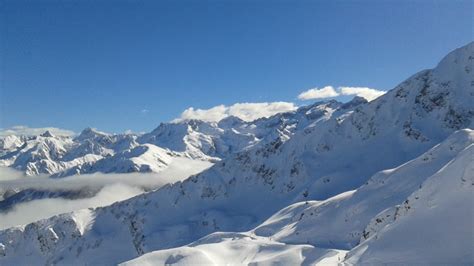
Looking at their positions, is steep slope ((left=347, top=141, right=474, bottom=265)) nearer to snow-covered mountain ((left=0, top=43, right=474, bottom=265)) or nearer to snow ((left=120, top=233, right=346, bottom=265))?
snow-covered mountain ((left=0, top=43, right=474, bottom=265))

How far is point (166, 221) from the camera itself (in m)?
146


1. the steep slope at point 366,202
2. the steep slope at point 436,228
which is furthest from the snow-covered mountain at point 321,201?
the steep slope at point 366,202

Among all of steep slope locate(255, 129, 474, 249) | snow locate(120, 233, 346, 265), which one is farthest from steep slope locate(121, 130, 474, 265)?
snow locate(120, 233, 346, 265)

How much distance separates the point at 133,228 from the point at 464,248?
136m

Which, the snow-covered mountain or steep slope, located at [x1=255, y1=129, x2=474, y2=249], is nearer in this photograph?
the snow-covered mountain

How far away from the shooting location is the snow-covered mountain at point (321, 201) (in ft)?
109

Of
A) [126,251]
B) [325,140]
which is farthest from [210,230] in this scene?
[325,140]

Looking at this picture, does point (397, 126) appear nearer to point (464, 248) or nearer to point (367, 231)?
point (367, 231)

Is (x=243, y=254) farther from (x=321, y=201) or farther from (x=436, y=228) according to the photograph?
(x=436, y=228)

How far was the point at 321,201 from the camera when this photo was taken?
9025 centimetres

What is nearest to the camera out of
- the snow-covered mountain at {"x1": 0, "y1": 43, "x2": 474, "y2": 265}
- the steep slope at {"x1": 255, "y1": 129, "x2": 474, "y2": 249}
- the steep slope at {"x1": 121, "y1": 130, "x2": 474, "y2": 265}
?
the steep slope at {"x1": 121, "y1": 130, "x2": 474, "y2": 265}

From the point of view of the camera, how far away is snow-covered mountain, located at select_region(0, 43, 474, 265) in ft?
109

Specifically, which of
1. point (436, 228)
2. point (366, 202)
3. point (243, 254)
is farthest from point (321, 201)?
point (436, 228)

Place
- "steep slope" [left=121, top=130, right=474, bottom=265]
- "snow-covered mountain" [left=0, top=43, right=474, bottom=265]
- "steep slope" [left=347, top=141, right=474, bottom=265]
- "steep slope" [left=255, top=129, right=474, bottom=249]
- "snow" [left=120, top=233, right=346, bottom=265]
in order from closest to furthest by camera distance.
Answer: "steep slope" [left=347, top=141, right=474, bottom=265] < "steep slope" [left=121, top=130, right=474, bottom=265] < "snow-covered mountain" [left=0, top=43, right=474, bottom=265] < "snow" [left=120, top=233, right=346, bottom=265] < "steep slope" [left=255, top=129, right=474, bottom=249]
